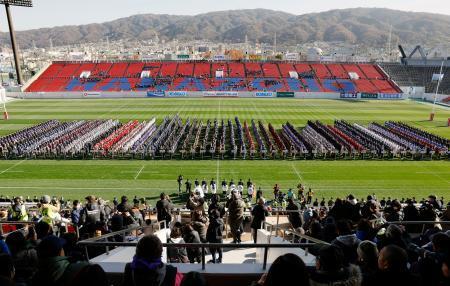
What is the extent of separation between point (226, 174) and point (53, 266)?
1855 centimetres

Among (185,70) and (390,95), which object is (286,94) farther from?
(185,70)

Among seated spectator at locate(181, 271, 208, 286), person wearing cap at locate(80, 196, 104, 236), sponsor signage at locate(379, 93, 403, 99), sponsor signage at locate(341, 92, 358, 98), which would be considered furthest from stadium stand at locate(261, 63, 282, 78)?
seated spectator at locate(181, 271, 208, 286)

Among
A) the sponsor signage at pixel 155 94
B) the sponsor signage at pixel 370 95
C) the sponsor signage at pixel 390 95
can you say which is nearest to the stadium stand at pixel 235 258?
the sponsor signage at pixel 155 94

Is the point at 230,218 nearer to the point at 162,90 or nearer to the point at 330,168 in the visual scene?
the point at 330,168

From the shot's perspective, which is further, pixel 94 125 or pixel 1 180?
pixel 94 125

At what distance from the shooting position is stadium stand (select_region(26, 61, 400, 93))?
6088 cm

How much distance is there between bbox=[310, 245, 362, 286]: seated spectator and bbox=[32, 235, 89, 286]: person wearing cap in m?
2.05

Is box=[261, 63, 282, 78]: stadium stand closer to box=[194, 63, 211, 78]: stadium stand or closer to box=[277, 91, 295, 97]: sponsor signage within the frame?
box=[277, 91, 295, 97]: sponsor signage

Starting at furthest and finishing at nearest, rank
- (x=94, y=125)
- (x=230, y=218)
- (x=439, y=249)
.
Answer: (x=94, y=125) < (x=230, y=218) < (x=439, y=249)

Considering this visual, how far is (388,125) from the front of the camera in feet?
107

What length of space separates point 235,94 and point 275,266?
5551 centimetres

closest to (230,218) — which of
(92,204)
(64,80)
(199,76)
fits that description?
(92,204)

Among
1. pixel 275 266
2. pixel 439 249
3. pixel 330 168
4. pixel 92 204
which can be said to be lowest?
pixel 330 168

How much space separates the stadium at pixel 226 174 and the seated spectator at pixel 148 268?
0.5 inches
